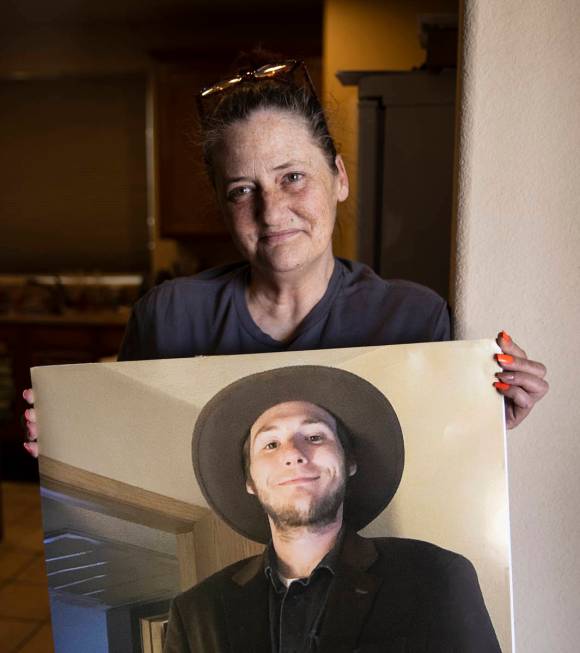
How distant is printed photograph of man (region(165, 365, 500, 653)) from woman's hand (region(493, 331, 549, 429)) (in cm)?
15

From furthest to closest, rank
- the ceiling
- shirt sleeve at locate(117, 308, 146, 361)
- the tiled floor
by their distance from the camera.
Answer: the ceiling, the tiled floor, shirt sleeve at locate(117, 308, 146, 361)

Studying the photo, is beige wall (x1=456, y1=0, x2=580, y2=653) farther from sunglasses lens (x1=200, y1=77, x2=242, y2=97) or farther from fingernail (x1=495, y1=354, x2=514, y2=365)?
sunglasses lens (x1=200, y1=77, x2=242, y2=97)

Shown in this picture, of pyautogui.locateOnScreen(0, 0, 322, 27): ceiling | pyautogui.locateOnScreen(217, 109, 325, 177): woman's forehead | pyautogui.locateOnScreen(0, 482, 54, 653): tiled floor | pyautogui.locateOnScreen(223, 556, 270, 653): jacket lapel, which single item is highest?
pyautogui.locateOnScreen(0, 0, 322, 27): ceiling

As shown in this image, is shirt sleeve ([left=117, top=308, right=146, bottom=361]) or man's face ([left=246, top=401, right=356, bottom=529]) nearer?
man's face ([left=246, top=401, right=356, bottom=529])

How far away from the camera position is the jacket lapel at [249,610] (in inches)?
31.4

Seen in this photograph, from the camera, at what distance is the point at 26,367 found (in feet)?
12.2

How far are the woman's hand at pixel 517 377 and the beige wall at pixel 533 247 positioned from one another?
13cm

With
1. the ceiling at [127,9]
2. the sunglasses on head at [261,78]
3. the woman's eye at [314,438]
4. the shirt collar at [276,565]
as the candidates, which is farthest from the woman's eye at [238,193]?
the ceiling at [127,9]

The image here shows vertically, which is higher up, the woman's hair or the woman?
the woman's hair

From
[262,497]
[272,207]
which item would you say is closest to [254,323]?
[272,207]

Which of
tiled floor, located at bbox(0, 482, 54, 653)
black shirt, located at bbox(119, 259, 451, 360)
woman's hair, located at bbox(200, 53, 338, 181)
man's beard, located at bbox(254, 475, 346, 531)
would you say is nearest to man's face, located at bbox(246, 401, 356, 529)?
man's beard, located at bbox(254, 475, 346, 531)

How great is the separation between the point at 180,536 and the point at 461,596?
0.36m

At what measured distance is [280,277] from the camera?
979 mm

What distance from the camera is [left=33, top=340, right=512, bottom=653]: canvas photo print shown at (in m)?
0.81
